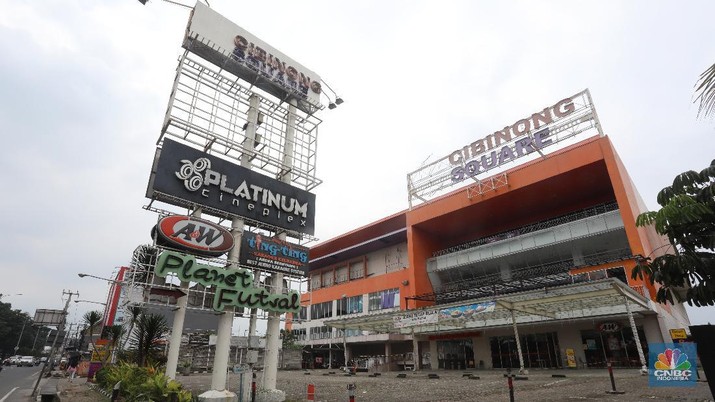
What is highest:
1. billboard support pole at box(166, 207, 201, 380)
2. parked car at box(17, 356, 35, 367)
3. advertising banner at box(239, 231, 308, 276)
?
advertising banner at box(239, 231, 308, 276)

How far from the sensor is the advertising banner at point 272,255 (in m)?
15.7

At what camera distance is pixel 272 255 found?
16.5m

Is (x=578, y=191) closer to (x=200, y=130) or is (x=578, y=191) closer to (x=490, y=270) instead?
(x=490, y=270)

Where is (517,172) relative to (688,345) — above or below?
above

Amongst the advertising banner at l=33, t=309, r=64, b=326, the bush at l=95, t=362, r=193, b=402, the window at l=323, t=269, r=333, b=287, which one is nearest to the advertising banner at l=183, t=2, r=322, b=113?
the bush at l=95, t=362, r=193, b=402

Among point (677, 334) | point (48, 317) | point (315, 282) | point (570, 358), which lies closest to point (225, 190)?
point (48, 317)

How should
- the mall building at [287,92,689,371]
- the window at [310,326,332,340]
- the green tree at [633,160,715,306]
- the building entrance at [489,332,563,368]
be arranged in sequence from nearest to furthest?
the green tree at [633,160,715,306] < the mall building at [287,92,689,371] < the building entrance at [489,332,563,368] < the window at [310,326,332,340]

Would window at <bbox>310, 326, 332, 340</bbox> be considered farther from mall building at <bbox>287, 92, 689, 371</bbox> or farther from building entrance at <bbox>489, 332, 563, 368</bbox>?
building entrance at <bbox>489, 332, 563, 368</bbox>

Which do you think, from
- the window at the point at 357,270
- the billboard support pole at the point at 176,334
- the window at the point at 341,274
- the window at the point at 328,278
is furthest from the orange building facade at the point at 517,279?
the window at the point at 328,278

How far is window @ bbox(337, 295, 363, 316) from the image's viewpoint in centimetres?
4966

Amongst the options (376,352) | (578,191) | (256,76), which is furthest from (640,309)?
(376,352)

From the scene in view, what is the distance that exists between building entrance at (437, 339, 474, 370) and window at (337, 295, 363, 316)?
13.3 m

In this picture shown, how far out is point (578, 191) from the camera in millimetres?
36000

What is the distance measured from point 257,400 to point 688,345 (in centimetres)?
1357
